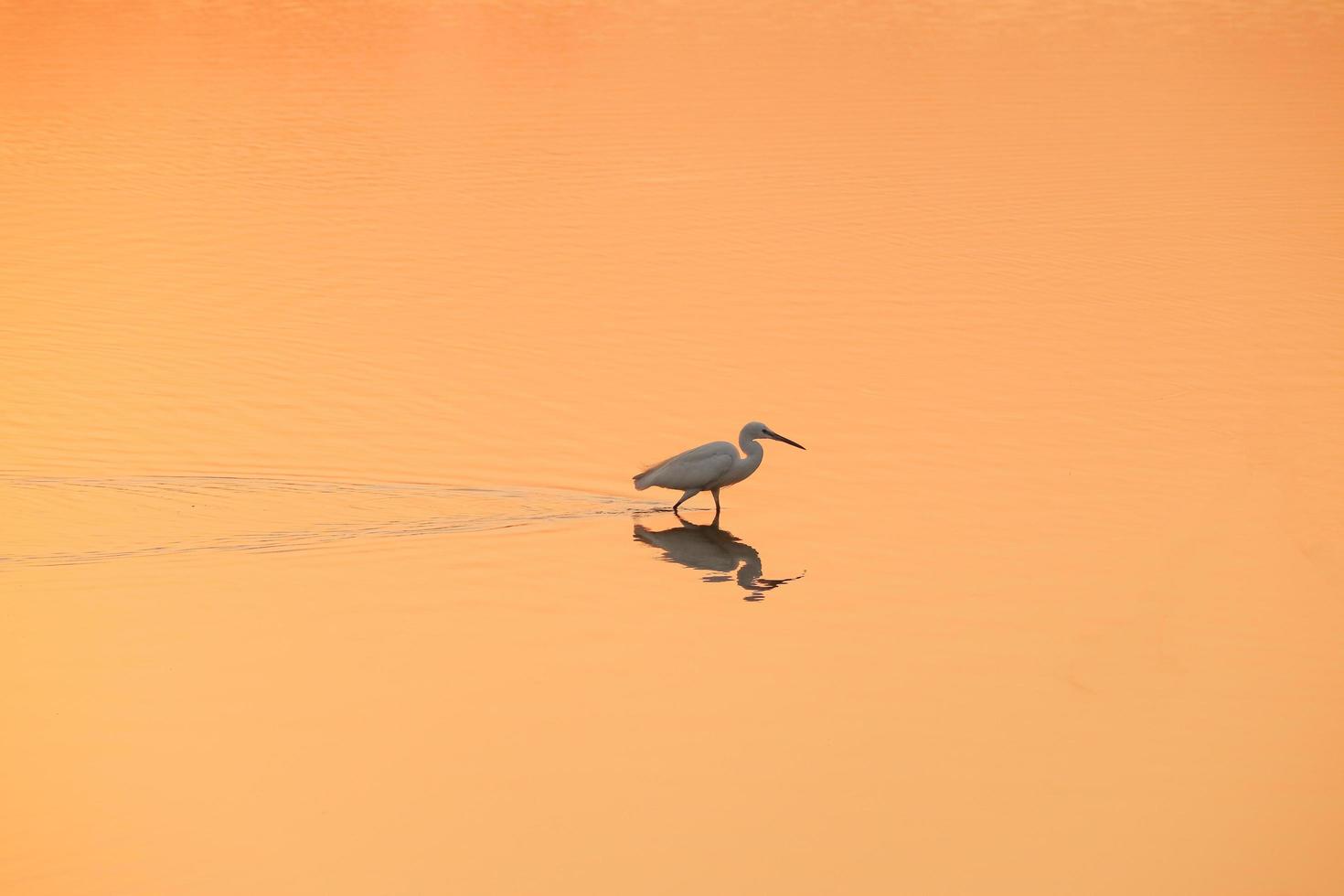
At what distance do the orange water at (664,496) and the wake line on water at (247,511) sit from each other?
50 mm

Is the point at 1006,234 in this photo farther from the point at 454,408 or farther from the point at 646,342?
the point at 454,408

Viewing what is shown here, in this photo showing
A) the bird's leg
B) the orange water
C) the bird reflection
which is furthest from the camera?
the bird's leg

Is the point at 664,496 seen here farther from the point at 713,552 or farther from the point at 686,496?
the point at 713,552

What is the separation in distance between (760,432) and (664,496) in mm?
752

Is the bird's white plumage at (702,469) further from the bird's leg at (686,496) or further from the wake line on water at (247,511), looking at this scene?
the wake line on water at (247,511)

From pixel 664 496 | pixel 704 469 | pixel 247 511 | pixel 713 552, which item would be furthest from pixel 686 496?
pixel 247 511

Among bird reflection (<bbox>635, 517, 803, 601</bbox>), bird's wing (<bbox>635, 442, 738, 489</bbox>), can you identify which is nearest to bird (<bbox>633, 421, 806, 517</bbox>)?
bird's wing (<bbox>635, 442, 738, 489</bbox>)

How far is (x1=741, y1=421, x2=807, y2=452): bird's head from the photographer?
1254 cm

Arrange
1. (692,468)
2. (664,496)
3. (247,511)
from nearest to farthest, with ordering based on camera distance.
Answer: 1. (247,511)
2. (692,468)
3. (664,496)

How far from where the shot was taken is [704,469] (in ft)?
39.8

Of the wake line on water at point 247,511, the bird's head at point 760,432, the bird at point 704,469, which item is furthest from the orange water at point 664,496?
the bird's head at point 760,432

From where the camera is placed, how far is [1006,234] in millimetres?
19016

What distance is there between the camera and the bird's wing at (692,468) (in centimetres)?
1205

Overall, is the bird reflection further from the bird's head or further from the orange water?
the bird's head
